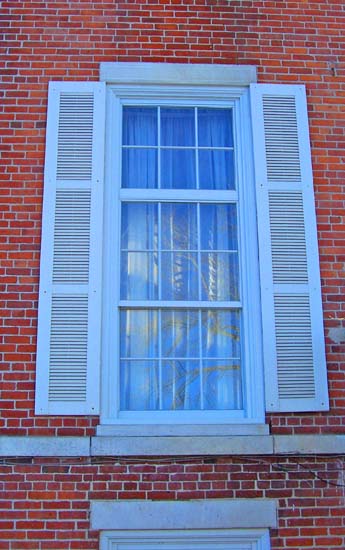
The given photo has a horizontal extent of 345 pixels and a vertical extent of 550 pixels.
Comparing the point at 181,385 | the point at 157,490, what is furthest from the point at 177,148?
the point at 157,490

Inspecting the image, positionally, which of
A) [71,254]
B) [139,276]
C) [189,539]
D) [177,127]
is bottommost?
[189,539]

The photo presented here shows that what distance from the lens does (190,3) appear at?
19.5 feet

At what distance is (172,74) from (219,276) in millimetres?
1862

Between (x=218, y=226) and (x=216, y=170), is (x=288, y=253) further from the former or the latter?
(x=216, y=170)

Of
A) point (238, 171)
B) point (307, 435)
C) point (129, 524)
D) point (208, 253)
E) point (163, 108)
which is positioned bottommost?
point (129, 524)

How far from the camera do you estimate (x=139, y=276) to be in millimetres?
5387

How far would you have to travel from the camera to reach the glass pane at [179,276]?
5.36 m

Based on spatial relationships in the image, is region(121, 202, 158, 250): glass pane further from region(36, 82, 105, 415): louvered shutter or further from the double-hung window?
region(36, 82, 105, 415): louvered shutter

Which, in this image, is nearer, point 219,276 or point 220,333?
point 220,333

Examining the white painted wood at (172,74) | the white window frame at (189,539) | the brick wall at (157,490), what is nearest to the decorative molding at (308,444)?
the brick wall at (157,490)

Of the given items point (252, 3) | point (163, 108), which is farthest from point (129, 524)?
point (252, 3)

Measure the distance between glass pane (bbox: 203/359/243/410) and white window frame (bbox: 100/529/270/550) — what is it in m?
0.95

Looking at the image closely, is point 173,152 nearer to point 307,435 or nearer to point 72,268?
point 72,268

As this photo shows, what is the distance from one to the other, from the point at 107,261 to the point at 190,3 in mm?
2603
